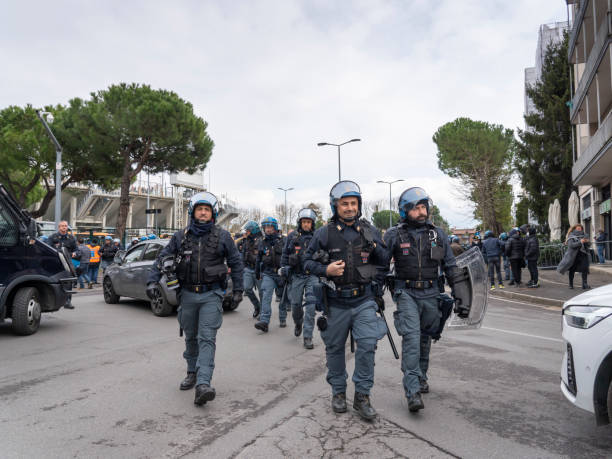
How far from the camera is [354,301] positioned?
385 cm

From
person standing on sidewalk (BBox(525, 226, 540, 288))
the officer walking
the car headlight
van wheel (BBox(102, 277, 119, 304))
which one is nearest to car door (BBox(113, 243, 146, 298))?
van wheel (BBox(102, 277, 119, 304))

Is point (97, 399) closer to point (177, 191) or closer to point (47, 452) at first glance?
point (47, 452)

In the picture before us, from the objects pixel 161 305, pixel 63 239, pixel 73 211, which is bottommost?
pixel 161 305

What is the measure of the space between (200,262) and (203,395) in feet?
3.77

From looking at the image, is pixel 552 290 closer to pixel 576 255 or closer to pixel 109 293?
pixel 576 255

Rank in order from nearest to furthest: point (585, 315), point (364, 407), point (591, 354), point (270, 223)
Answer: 1. point (591, 354)
2. point (585, 315)
3. point (364, 407)
4. point (270, 223)

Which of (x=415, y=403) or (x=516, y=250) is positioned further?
(x=516, y=250)

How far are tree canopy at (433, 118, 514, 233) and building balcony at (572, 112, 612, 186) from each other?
40.6 feet

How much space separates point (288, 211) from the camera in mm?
70000

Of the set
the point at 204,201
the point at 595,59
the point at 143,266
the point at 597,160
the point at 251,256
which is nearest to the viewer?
the point at 204,201

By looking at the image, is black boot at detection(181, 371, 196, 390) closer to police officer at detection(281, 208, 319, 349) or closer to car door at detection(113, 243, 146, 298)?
police officer at detection(281, 208, 319, 349)

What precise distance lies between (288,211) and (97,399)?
66.0m

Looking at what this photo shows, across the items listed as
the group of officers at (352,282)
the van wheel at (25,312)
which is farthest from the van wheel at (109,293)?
the group of officers at (352,282)

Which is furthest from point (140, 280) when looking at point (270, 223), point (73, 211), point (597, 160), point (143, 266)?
point (73, 211)
